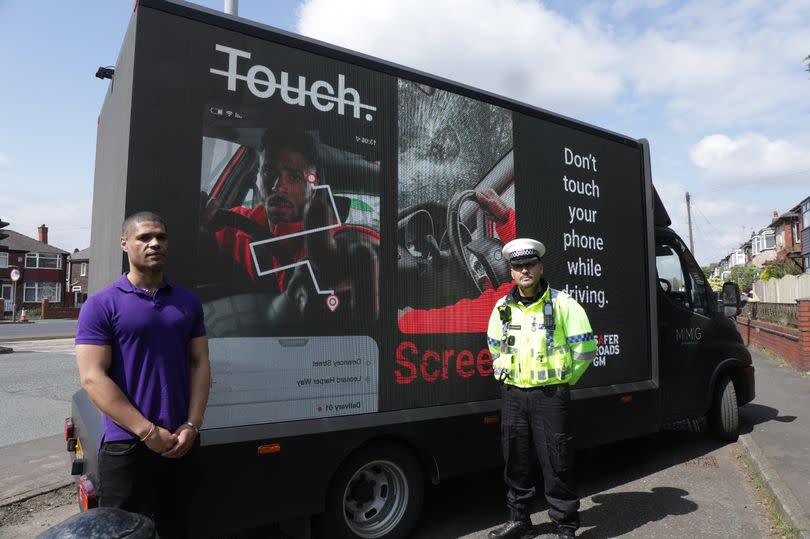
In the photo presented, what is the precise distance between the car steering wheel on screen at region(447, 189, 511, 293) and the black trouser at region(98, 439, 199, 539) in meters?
2.09

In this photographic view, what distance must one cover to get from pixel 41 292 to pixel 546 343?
61.7 m

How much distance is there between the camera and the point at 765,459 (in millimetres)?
5297

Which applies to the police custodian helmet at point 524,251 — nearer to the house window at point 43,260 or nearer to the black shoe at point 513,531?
the black shoe at point 513,531

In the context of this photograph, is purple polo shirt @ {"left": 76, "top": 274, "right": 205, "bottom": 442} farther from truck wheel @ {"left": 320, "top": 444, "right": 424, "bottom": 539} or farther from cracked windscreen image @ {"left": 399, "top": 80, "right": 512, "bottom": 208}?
cracked windscreen image @ {"left": 399, "top": 80, "right": 512, "bottom": 208}

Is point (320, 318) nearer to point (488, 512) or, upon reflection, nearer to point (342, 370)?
point (342, 370)

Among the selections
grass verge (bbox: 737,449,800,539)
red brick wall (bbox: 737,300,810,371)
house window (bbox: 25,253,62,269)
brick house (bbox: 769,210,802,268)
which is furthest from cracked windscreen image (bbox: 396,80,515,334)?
house window (bbox: 25,253,62,269)

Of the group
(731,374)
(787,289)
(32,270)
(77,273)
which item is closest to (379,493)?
(731,374)

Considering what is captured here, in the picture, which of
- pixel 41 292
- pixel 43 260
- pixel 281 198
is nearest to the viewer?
pixel 281 198

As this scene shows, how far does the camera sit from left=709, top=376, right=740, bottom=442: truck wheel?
600cm

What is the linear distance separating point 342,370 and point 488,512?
191 cm

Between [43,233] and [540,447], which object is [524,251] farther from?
[43,233]

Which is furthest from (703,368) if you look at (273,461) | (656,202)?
(273,461)

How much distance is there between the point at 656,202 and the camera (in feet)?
18.1

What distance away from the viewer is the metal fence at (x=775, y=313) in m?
12.8
